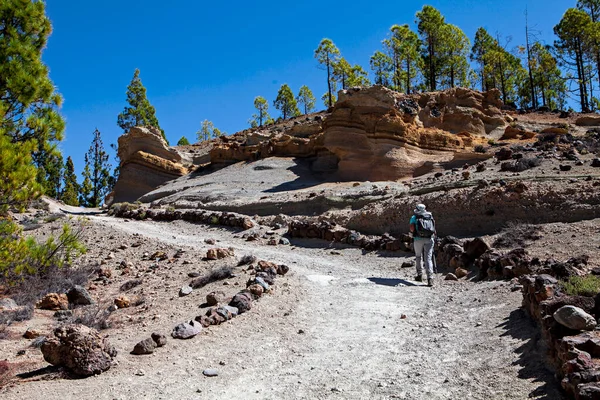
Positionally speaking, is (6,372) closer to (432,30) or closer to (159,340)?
(159,340)

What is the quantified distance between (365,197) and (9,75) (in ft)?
47.6

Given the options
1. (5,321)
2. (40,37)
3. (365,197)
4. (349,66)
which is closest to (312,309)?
(5,321)

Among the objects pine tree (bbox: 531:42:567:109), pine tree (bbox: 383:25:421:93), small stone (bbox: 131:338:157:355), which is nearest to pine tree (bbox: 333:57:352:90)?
pine tree (bbox: 383:25:421:93)

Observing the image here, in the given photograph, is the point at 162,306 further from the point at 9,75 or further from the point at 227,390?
the point at 9,75

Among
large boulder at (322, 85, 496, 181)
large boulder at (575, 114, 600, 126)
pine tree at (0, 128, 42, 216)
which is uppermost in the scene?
large boulder at (575, 114, 600, 126)

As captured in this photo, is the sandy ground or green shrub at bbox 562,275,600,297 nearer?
the sandy ground

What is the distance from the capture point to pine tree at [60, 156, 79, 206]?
45.7 m

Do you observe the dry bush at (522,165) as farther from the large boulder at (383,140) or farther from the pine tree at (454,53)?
the pine tree at (454,53)

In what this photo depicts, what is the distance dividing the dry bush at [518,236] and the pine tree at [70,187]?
142 ft

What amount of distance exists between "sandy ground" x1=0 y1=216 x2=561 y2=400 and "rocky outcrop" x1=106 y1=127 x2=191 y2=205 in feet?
A: 99.7

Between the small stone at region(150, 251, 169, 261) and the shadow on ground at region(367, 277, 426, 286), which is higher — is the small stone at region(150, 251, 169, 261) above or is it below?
above

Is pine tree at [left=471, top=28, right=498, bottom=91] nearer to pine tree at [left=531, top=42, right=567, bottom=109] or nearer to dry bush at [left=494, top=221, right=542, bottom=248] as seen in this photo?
pine tree at [left=531, top=42, right=567, bottom=109]

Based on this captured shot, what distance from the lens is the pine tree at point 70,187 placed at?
45.7 metres

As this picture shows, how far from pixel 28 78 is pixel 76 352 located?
512 cm
